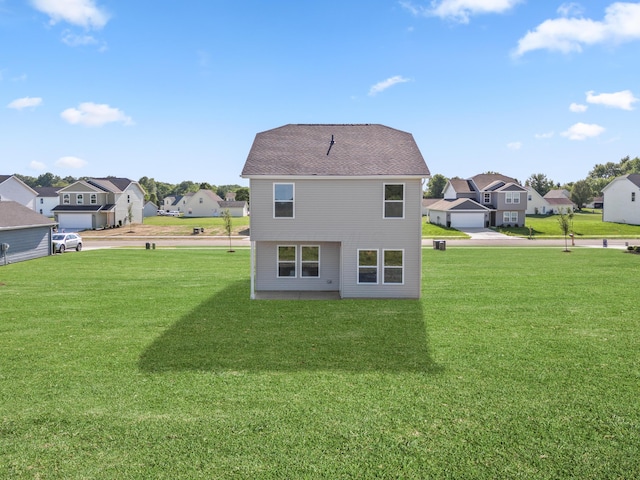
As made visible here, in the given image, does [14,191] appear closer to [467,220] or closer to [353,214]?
[467,220]

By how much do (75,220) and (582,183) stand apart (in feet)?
365

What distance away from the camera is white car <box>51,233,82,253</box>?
38094mm

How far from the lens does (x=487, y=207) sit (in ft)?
222

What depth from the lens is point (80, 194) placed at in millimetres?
66125

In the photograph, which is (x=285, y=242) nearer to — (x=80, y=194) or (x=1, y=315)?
(x=1, y=315)

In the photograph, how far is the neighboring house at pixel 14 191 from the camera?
2655 inches

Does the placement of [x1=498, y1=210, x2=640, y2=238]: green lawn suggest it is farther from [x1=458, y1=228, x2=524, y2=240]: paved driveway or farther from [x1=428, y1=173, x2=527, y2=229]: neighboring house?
[x1=428, y1=173, x2=527, y2=229]: neighboring house

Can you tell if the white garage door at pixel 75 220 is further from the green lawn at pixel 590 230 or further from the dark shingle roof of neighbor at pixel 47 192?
the green lawn at pixel 590 230

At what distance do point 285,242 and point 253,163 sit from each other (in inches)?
156

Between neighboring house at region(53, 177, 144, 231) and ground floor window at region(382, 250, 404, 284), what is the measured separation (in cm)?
5640

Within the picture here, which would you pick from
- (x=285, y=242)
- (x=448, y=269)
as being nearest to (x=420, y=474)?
(x=285, y=242)

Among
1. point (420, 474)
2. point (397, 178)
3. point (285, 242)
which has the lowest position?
point (420, 474)

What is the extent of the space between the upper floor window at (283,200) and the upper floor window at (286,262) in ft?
7.09

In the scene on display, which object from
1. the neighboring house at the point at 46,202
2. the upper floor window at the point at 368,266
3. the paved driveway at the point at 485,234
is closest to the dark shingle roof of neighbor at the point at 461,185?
the paved driveway at the point at 485,234
